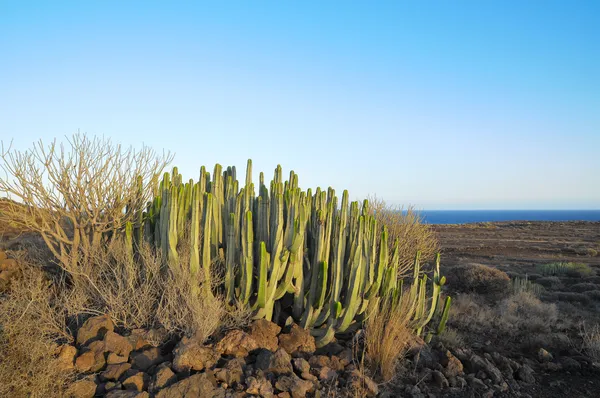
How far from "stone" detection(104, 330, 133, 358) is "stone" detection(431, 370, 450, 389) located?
377 centimetres

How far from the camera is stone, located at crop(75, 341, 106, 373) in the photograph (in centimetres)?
479

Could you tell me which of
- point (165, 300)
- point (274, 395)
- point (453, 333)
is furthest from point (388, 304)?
point (165, 300)

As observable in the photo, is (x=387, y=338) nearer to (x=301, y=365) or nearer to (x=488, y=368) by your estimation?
(x=301, y=365)

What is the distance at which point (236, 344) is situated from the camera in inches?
211

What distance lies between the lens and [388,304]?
21.7 ft

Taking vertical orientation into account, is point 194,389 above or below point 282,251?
below

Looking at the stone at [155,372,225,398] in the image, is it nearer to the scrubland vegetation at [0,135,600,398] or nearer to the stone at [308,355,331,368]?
the scrubland vegetation at [0,135,600,398]

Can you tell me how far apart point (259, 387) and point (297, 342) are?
46.1 inches

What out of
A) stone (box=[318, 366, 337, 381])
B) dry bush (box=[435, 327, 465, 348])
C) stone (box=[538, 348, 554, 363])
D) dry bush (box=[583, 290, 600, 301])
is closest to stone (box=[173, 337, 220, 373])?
stone (box=[318, 366, 337, 381])

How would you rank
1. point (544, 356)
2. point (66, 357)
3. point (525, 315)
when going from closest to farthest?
point (66, 357) → point (544, 356) → point (525, 315)

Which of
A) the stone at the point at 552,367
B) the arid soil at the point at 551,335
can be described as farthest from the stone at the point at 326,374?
the stone at the point at 552,367

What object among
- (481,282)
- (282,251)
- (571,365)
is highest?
(282,251)

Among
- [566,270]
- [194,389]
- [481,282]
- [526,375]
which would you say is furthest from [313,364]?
[566,270]

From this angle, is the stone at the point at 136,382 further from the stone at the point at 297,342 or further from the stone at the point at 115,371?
the stone at the point at 297,342
